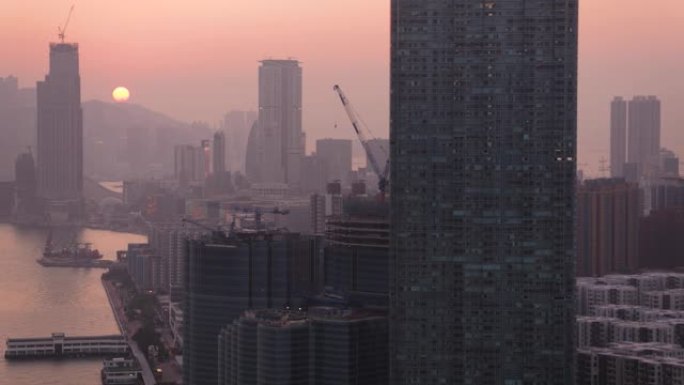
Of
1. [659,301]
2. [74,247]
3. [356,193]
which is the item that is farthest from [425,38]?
[74,247]

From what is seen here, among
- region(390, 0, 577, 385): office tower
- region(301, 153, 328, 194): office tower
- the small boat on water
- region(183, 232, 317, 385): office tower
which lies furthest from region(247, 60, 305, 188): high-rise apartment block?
region(390, 0, 577, 385): office tower

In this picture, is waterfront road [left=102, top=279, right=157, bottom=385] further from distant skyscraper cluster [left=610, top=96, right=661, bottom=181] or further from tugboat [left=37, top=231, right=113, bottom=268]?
distant skyscraper cluster [left=610, top=96, right=661, bottom=181]

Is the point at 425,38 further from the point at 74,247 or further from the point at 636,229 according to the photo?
the point at 74,247

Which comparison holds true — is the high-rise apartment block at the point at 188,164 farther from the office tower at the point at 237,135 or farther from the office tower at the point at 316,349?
the office tower at the point at 316,349

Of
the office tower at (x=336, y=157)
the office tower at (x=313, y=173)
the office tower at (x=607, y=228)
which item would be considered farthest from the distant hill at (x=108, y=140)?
the office tower at (x=607, y=228)

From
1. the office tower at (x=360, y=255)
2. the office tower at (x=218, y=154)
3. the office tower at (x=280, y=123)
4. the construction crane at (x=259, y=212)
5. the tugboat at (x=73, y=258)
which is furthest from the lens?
the office tower at (x=218, y=154)

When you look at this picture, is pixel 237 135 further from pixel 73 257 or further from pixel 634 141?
pixel 634 141

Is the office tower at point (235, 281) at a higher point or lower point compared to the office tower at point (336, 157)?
lower
